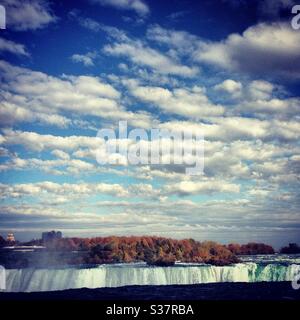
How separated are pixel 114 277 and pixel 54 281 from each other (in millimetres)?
13539

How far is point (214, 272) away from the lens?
72875 millimetres

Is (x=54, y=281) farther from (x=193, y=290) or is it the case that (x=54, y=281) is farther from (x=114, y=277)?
(x=193, y=290)
